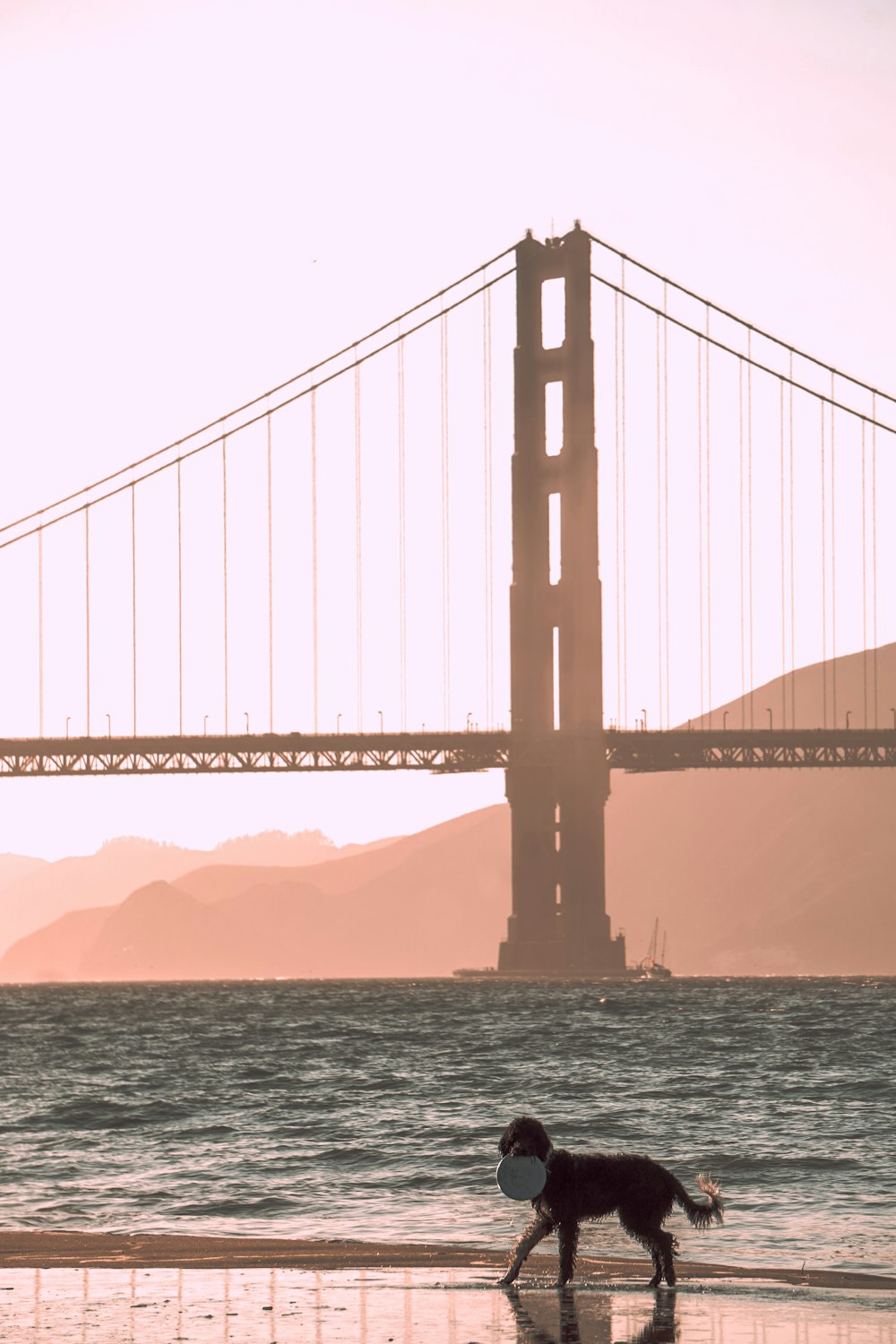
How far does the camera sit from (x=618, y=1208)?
44.9ft

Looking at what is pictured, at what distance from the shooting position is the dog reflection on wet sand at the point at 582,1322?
39.1ft

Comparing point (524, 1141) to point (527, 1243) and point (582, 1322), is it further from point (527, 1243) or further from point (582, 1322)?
point (582, 1322)

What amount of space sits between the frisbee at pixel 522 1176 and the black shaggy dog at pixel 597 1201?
193mm

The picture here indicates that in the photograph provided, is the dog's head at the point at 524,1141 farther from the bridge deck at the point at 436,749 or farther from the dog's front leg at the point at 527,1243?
the bridge deck at the point at 436,749

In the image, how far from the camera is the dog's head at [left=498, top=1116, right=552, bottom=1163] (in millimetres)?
13188

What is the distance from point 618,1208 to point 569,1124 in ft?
46.0

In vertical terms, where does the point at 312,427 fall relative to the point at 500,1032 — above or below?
above

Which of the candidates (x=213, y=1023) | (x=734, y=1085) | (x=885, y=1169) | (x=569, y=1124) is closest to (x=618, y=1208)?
(x=885, y=1169)

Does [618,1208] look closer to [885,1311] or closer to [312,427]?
[885,1311]

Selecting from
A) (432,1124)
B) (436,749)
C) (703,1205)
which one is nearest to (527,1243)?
(703,1205)

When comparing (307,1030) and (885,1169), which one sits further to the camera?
(307,1030)

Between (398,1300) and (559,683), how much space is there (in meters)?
83.7

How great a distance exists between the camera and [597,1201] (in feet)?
44.5

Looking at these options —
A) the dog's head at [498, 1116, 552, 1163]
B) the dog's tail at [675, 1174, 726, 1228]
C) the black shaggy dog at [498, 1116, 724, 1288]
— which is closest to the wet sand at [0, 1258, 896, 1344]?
the black shaggy dog at [498, 1116, 724, 1288]
